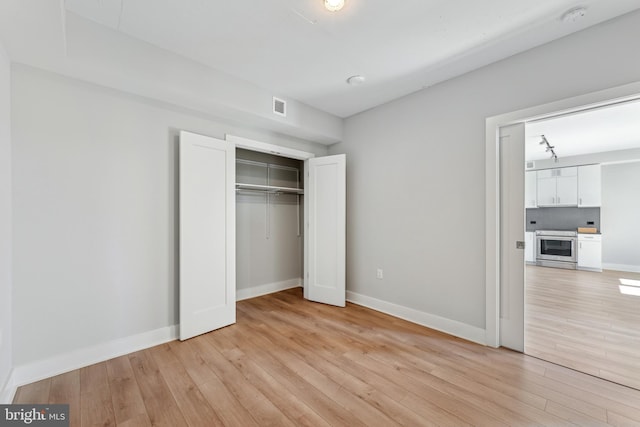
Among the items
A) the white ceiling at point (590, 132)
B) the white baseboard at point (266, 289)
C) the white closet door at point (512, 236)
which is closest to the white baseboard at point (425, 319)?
the white closet door at point (512, 236)

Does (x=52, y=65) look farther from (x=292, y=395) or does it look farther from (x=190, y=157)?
(x=292, y=395)

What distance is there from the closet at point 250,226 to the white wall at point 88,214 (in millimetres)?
198

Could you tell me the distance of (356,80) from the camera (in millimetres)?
2938

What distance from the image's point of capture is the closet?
9.23ft

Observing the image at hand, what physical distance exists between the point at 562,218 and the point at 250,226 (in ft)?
26.2

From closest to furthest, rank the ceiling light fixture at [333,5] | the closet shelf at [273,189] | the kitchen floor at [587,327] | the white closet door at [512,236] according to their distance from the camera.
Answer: the ceiling light fixture at [333,5] → the kitchen floor at [587,327] → the white closet door at [512,236] → the closet shelf at [273,189]

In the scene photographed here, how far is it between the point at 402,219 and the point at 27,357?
3.69 m

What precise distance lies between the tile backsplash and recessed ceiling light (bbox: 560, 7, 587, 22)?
6.71 metres

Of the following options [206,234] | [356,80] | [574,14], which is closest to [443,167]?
[356,80]

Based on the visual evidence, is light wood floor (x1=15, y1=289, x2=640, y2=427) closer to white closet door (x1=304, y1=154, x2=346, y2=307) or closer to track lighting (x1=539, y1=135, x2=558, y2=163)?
white closet door (x1=304, y1=154, x2=346, y2=307)

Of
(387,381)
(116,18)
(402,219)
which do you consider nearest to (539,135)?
(402,219)

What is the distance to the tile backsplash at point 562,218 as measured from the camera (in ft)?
21.5

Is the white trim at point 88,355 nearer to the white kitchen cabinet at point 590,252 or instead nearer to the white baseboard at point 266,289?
the white baseboard at point 266,289

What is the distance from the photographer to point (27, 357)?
2018 millimetres
